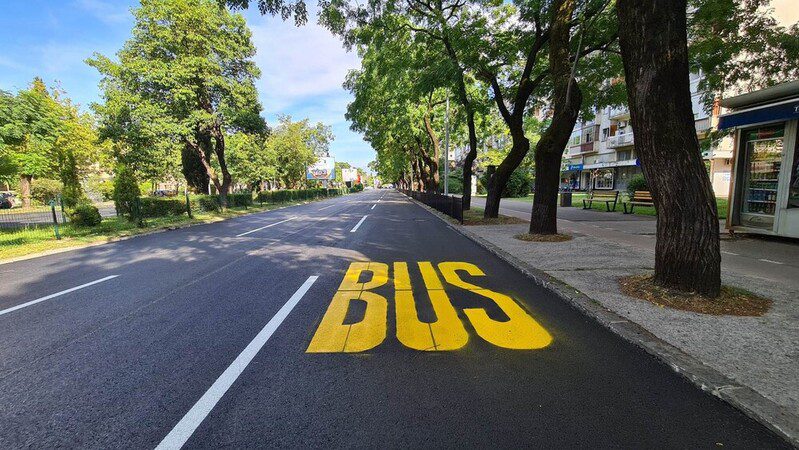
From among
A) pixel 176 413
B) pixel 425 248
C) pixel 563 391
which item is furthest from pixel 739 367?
pixel 425 248

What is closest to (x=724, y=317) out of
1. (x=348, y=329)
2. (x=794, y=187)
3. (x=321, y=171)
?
(x=348, y=329)

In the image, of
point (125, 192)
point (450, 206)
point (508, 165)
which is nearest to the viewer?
point (508, 165)

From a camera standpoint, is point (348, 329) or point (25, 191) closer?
point (348, 329)

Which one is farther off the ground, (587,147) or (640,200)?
(587,147)

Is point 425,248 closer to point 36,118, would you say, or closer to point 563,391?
point 563,391

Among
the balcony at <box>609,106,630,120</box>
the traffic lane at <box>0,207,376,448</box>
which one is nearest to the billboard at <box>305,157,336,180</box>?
the balcony at <box>609,106,630,120</box>

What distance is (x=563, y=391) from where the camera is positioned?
278 cm

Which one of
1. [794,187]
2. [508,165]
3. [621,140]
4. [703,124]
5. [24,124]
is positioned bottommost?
[794,187]

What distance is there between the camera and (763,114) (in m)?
8.84

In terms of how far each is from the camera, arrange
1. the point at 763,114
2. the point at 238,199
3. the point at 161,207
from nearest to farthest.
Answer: the point at 763,114 → the point at 161,207 → the point at 238,199

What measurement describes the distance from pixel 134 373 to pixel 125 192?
16.0m

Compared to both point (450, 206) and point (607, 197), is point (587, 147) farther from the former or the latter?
point (450, 206)

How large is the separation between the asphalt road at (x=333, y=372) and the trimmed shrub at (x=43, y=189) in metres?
35.5

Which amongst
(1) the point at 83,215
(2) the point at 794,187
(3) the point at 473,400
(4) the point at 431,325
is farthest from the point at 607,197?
(1) the point at 83,215
